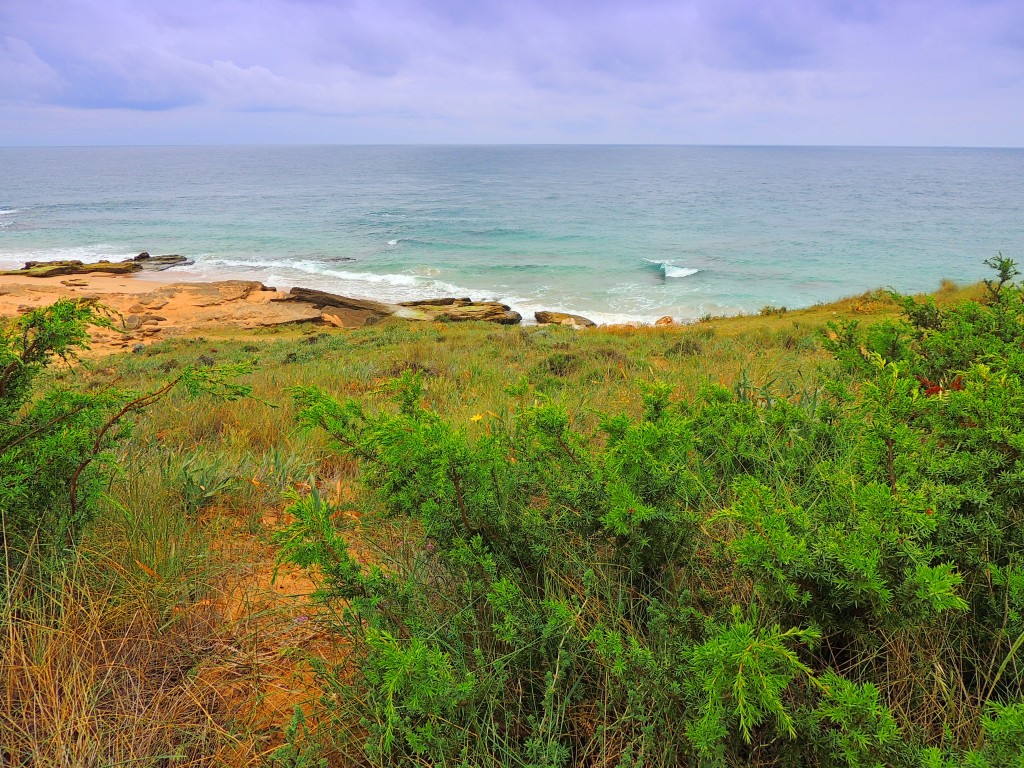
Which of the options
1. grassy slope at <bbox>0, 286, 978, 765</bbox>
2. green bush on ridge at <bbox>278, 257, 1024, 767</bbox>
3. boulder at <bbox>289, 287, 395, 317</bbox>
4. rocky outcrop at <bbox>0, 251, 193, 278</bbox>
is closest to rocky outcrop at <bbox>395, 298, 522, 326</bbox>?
boulder at <bbox>289, 287, 395, 317</bbox>

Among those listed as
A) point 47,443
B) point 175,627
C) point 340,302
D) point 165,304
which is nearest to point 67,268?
point 165,304

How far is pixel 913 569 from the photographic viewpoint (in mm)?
1527

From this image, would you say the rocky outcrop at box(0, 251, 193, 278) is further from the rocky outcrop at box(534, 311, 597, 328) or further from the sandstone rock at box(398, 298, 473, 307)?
the rocky outcrop at box(534, 311, 597, 328)

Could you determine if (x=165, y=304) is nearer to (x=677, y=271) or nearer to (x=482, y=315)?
(x=482, y=315)

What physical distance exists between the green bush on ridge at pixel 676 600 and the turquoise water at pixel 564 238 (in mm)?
23879

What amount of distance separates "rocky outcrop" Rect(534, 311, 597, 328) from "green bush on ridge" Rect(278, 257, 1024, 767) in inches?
819

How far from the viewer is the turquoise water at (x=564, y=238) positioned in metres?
31.0

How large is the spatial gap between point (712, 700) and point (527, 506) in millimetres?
1272

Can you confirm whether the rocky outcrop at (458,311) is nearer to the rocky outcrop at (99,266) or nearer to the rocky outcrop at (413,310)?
the rocky outcrop at (413,310)

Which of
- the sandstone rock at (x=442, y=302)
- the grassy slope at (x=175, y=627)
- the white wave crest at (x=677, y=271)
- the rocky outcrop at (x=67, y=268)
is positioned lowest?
the sandstone rock at (x=442, y=302)

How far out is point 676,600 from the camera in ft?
6.72

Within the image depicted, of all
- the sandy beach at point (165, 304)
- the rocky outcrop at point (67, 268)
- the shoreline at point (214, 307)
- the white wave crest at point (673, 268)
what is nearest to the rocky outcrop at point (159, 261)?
the rocky outcrop at point (67, 268)

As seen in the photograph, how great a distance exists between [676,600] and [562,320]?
22.4m

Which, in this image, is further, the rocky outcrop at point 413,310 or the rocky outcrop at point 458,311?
the rocky outcrop at point 413,310
